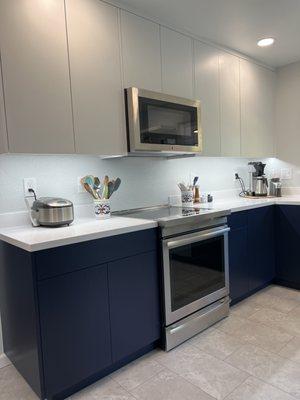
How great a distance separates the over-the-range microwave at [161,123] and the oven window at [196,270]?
28.5 inches

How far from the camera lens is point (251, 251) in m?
2.65

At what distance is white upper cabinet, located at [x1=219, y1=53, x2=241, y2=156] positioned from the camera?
2754mm

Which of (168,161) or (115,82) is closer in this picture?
(115,82)

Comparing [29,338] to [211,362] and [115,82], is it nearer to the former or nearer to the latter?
[211,362]

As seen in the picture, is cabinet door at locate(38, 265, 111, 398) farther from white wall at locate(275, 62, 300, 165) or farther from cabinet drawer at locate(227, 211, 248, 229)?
white wall at locate(275, 62, 300, 165)

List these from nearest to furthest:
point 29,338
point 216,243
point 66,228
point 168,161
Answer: point 29,338 < point 66,228 < point 216,243 < point 168,161

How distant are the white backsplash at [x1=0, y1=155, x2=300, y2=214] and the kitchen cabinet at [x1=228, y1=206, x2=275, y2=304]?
59cm

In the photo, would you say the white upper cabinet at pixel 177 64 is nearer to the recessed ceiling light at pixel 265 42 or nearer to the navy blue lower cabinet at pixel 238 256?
the recessed ceiling light at pixel 265 42

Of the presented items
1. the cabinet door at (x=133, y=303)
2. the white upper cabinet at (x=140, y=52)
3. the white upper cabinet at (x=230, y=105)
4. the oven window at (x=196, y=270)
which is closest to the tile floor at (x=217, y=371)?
the cabinet door at (x=133, y=303)

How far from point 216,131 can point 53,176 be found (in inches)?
59.6

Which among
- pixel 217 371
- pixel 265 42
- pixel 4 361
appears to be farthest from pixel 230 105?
pixel 4 361

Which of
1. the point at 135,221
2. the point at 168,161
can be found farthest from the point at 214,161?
the point at 135,221

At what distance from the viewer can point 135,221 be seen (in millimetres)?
1852

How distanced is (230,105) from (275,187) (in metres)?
1.09
